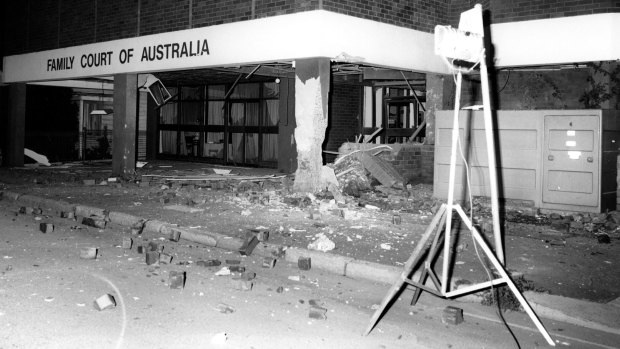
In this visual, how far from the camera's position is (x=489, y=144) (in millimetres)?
4828

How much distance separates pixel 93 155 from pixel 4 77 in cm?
581

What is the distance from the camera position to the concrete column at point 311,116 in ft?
39.6

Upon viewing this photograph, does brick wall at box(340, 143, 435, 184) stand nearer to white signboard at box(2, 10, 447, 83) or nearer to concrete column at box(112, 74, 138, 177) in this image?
white signboard at box(2, 10, 447, 83)

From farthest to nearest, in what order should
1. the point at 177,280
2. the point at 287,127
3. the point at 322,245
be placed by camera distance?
the point at 287,127 → the point at 322,245 → the point at 177,280

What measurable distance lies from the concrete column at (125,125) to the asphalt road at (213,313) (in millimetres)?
9860

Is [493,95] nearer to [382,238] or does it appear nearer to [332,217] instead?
[332,217]

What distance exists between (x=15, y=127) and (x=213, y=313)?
1858cm

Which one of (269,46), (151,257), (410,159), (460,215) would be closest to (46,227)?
(151,257)

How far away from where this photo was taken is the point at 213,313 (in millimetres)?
5043

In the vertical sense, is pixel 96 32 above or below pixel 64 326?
above

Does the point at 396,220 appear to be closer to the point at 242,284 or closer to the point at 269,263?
the point at 269,263

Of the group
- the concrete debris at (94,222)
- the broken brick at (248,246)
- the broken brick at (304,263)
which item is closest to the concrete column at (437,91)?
the broken brick at (248,246)

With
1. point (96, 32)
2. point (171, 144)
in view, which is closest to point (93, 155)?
point (171, 144)

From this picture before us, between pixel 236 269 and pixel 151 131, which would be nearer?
pixel 236 269
